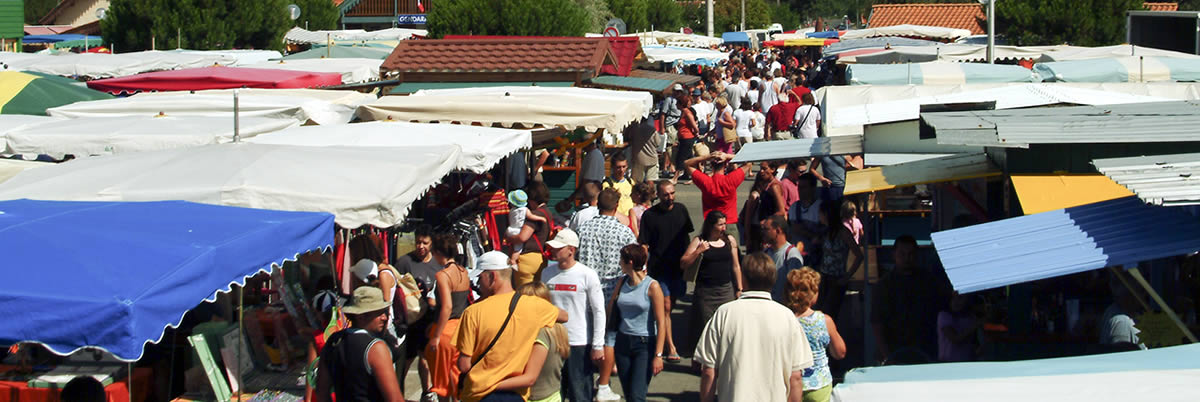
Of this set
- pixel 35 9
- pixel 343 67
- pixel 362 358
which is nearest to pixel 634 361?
pixel 362 358

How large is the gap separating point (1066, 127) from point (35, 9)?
228 ft

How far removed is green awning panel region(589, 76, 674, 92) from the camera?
16.8 meters

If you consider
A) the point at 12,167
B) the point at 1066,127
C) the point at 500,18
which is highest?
the point at 500,18

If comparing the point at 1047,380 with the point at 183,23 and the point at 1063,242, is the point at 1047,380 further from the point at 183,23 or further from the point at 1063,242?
the point at 183,23

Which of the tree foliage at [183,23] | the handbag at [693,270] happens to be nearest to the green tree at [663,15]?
the tree foliage at [183,23]

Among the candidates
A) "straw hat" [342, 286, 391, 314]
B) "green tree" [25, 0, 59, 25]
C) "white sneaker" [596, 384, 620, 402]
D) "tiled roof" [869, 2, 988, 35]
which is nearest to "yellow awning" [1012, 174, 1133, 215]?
"white sneaker" [596, 384, 620, 402]

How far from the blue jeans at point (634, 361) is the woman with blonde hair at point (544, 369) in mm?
1165

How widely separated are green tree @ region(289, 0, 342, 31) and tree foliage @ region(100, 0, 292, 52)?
34.9 ft

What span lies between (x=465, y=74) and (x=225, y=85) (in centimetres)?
297

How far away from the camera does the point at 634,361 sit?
7402mm

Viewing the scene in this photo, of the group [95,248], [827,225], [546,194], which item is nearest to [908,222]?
[827,225]

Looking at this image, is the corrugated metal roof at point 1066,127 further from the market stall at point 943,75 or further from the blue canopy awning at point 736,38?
the blue canopy awning at point 736,38

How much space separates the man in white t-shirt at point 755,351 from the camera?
5703 millimetres

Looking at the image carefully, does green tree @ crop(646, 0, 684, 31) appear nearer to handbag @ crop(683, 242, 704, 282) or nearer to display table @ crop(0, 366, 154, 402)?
handbag @ crop(683, 242, 704, 282)
